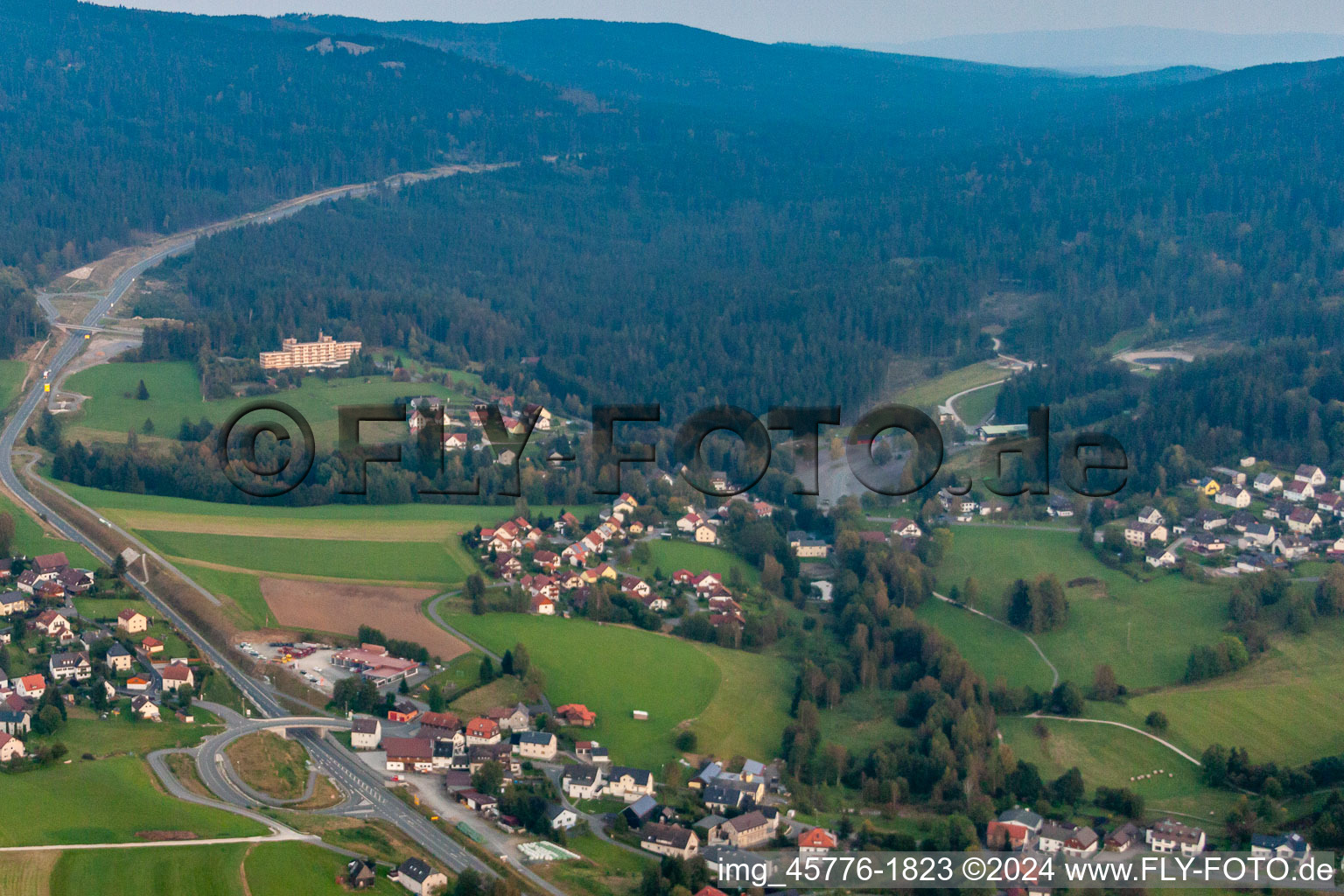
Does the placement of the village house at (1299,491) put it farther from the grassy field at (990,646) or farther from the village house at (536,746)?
the village house at (536,746)

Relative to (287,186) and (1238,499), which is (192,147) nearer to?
(287,186)

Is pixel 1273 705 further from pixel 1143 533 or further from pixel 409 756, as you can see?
pixel 409 756

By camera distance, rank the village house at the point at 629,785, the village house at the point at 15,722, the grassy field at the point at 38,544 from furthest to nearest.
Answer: the grassy field at the point at 38,544, the village house at the point at 15,722, the village house at the point at 629,785

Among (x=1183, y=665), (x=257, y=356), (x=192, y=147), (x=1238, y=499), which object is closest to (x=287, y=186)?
(x=192, y=147)

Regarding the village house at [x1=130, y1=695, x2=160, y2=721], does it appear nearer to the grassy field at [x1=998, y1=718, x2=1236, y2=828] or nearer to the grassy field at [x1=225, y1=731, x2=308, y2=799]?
the grassy field at [x1=225, y1=731, x2=308, y2=799]

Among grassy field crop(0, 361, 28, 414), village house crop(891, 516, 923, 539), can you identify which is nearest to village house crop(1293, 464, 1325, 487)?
village house crop(891, 516, 923, 539)

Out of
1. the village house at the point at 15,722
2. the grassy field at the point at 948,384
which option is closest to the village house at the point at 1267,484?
the grassy field at the point at 948,384
